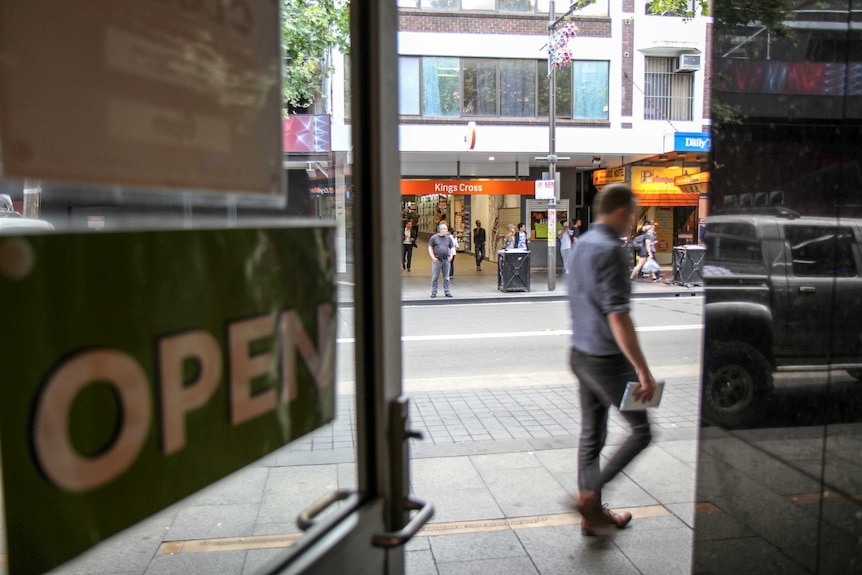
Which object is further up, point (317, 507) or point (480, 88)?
point (480, 88)

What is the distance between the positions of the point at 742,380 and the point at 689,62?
2132cm

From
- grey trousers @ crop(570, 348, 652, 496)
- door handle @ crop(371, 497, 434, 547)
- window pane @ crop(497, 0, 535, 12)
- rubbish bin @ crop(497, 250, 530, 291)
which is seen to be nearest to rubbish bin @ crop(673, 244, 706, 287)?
rubbish bin @ crop(497, 250, 530, 291)

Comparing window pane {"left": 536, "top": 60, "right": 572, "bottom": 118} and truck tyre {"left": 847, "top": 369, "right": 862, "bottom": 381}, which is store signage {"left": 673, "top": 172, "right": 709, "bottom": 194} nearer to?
window pane {"left": 536, "top": 60, "right": 572, "bottom": 118}

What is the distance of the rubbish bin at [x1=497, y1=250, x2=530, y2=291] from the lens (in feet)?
56.7

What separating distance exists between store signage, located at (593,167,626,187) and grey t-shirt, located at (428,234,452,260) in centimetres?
959

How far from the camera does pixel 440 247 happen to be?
1638cm

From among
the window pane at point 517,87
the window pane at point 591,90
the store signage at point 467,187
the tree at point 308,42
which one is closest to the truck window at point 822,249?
the tree at point 308,42

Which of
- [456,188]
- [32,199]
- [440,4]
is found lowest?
[32,199]

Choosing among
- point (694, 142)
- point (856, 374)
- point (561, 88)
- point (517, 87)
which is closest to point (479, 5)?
point (517, 87)

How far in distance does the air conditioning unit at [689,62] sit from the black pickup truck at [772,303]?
20.9 metres

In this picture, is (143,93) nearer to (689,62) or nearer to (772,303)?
(772,303)

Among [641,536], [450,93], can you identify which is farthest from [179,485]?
[450,93]

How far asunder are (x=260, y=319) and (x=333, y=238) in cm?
33

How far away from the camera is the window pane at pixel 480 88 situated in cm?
2069
